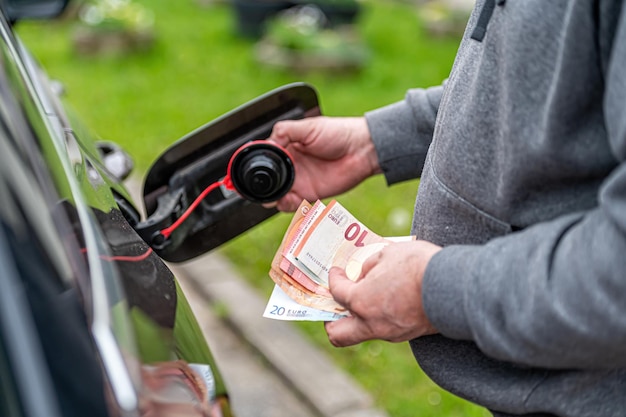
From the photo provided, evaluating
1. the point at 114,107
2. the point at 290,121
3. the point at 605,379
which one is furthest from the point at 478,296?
the point at 114,107

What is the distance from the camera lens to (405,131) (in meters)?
1.95

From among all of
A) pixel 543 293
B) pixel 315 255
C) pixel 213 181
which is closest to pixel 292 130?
pixel 213 181

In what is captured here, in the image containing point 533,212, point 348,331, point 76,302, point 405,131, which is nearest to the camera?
point 76,302

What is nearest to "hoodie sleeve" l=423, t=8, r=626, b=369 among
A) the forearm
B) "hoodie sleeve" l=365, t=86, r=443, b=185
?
the forearm

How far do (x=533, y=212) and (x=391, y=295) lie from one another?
0.83 ft

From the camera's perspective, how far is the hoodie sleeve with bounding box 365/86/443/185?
6.28 feet

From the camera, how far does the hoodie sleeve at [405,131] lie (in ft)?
6.28

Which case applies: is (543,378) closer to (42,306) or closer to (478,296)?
(478,296)

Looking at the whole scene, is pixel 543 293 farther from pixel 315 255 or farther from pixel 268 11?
pixel 268 11

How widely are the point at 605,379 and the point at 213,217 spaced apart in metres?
1.04

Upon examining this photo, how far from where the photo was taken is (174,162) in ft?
6.82

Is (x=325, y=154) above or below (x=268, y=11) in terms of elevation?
above

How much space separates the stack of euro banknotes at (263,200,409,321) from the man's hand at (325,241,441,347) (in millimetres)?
140

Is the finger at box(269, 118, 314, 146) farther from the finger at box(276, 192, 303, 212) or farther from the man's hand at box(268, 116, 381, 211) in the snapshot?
the finger at box(276, 192, 303, 212)
